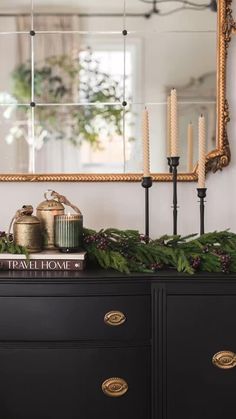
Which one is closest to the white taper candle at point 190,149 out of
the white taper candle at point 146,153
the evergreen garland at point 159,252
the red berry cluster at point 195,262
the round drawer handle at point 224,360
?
the white taper candle at point 146,153

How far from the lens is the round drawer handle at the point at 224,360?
5.10 ft

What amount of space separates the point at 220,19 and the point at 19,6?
2.30 ft

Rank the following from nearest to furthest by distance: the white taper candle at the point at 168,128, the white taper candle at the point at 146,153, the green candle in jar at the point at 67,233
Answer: the green candle in jar at the point at 67,233
the white taper candle at the point at 146,153
the white taper candle at the point at 168,128

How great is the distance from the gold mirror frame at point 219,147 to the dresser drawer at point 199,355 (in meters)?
0.60

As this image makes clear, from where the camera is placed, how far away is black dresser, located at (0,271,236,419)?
5.07 ft

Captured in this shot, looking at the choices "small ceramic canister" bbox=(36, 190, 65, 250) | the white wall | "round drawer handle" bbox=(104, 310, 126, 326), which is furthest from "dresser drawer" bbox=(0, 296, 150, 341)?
the white wall

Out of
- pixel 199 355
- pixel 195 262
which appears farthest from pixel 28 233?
pixel 199 355

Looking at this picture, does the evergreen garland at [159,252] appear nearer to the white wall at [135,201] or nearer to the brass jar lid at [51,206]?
the brass jar lid at [51,206]

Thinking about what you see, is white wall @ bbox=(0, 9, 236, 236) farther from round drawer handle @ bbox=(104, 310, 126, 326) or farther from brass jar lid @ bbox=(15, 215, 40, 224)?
round drawer handle @ bbox=(104, 310, 126, 326)

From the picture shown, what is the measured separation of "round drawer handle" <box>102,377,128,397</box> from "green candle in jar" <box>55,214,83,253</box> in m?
0.38

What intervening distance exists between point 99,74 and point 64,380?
1042 millimetres

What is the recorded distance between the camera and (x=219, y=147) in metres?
2.03

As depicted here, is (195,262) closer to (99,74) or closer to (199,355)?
(199,355)

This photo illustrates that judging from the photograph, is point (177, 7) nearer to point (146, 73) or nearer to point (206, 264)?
point (146, 73)
